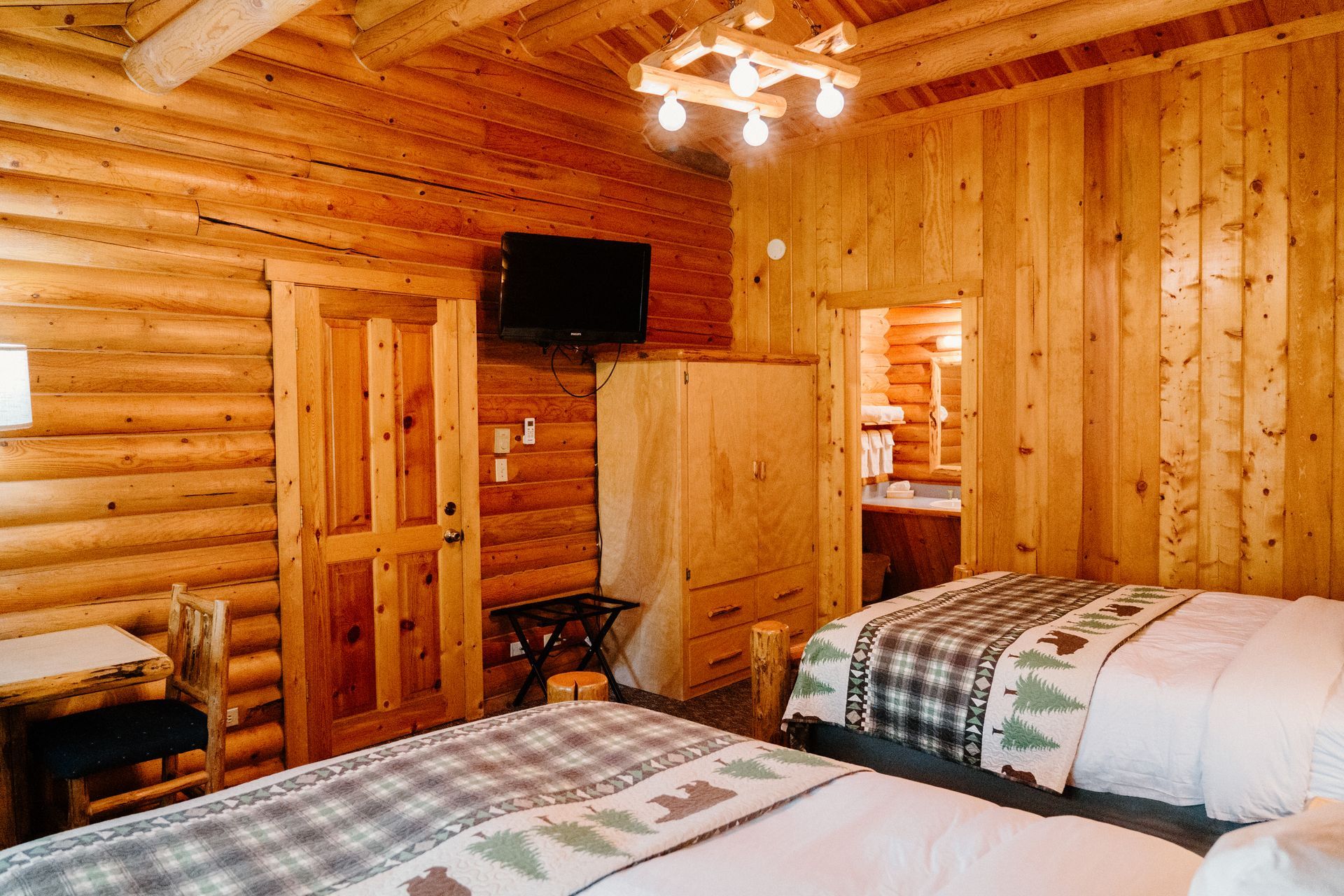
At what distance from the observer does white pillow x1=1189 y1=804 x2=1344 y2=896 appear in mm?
982

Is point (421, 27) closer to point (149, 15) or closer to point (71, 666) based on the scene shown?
point (149, 15)

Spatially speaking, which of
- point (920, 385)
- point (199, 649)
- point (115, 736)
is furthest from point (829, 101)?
point (920, 385)

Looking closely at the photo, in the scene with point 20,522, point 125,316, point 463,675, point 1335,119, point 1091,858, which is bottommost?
point 463,675

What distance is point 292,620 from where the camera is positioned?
3566mm

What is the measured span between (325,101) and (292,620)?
6.91ft

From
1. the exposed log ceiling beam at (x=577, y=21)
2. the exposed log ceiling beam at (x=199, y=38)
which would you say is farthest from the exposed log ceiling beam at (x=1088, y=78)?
the exposed log ceiling beam at (x=199, y=38)

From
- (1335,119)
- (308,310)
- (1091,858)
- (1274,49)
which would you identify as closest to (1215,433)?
(1335,119)

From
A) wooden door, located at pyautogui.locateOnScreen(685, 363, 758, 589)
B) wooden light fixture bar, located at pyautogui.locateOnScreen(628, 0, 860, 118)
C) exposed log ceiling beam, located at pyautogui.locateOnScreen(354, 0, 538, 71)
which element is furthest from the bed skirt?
exposed log ceiling beam, located at pyautogui.locateOnScreen(354, 0, 538, 71)

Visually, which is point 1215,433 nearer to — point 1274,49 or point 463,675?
point 1274,49

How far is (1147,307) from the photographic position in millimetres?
4145

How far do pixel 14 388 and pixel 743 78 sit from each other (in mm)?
2309

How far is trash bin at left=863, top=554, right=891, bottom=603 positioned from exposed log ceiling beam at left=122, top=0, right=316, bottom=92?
15.4 feet

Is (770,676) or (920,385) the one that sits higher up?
(920,385)

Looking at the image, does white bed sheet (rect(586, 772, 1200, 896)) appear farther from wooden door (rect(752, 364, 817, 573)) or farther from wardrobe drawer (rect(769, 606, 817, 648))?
wardrobe drawer (rect(769, 606, 817, 648))
